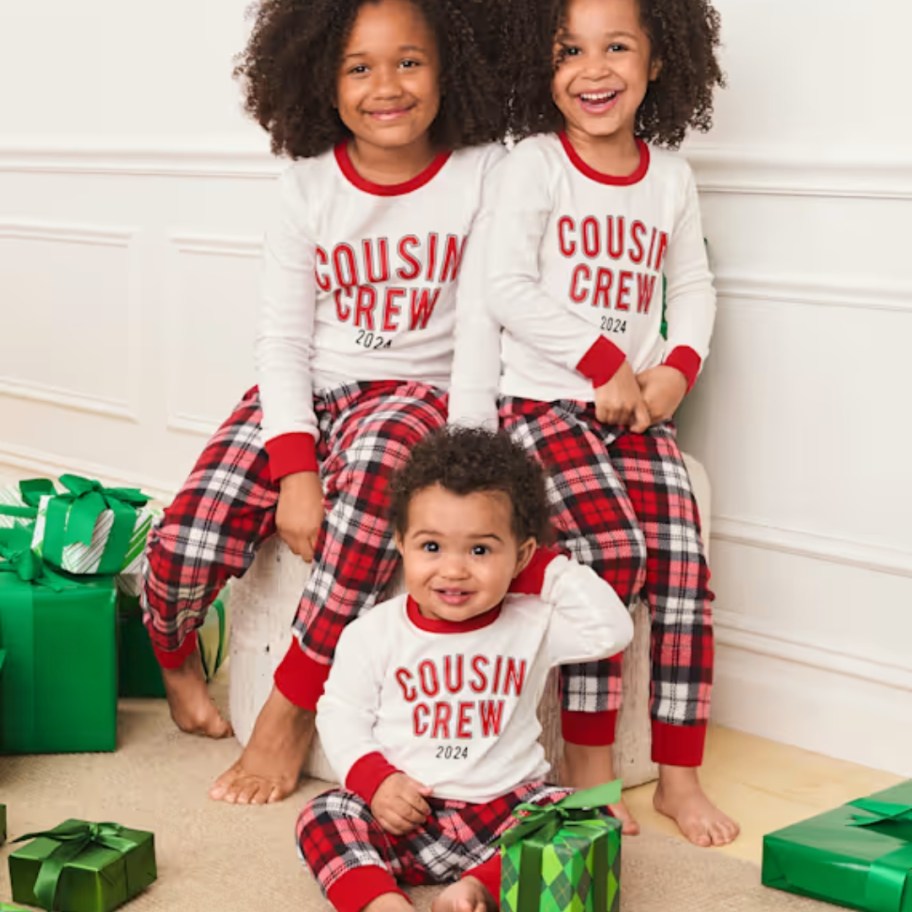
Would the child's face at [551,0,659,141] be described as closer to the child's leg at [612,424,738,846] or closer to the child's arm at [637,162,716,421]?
the child's arm at [637,162,716,421]

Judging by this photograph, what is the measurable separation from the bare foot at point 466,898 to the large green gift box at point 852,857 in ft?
1.09

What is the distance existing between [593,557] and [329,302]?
0.54 metres

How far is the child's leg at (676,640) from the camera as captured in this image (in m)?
2.01

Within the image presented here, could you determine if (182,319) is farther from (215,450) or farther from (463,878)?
(463,878)

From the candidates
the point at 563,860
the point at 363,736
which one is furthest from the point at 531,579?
the point at 563,860

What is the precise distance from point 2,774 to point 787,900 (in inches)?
40.3

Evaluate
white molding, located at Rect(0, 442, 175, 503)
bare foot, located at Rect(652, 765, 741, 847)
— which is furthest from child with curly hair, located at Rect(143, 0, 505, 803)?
white molding, located at Rect(0, 442, 175, 503)

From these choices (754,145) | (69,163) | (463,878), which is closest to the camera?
(463,878)

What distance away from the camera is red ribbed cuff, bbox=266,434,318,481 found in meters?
2.08

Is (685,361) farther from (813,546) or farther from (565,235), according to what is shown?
(813,546)

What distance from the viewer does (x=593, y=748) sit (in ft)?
6.50

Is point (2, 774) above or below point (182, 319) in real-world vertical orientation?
below

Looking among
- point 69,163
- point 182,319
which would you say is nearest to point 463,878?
point 182,319

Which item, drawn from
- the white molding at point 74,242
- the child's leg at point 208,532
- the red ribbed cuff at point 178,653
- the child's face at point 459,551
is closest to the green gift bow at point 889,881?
the child's face at point 459,551
